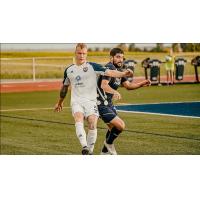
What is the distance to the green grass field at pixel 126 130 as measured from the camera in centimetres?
1214

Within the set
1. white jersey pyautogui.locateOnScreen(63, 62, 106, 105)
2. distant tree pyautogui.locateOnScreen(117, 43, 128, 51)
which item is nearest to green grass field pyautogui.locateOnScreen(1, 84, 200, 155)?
distant tree pyautogui.locateOnScreen(117, 43, 128, 51)

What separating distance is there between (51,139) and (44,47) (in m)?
1.50

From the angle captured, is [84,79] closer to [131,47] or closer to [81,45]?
[81,45]

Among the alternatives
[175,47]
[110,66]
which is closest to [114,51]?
[110,66]

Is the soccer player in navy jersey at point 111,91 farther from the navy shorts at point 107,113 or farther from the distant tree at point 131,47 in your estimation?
the distant tree at point 131,47

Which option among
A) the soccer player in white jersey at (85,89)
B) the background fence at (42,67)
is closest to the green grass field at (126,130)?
the background fence at (42,67)

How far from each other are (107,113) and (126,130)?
6.21ft

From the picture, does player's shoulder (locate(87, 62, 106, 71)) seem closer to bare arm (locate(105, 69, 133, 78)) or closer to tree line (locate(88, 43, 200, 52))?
bare arm (locate(105, 69, 133, 78))

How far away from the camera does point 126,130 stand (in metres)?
13.0

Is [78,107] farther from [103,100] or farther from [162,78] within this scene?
[162,78]

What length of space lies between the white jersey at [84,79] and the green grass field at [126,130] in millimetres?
1121
